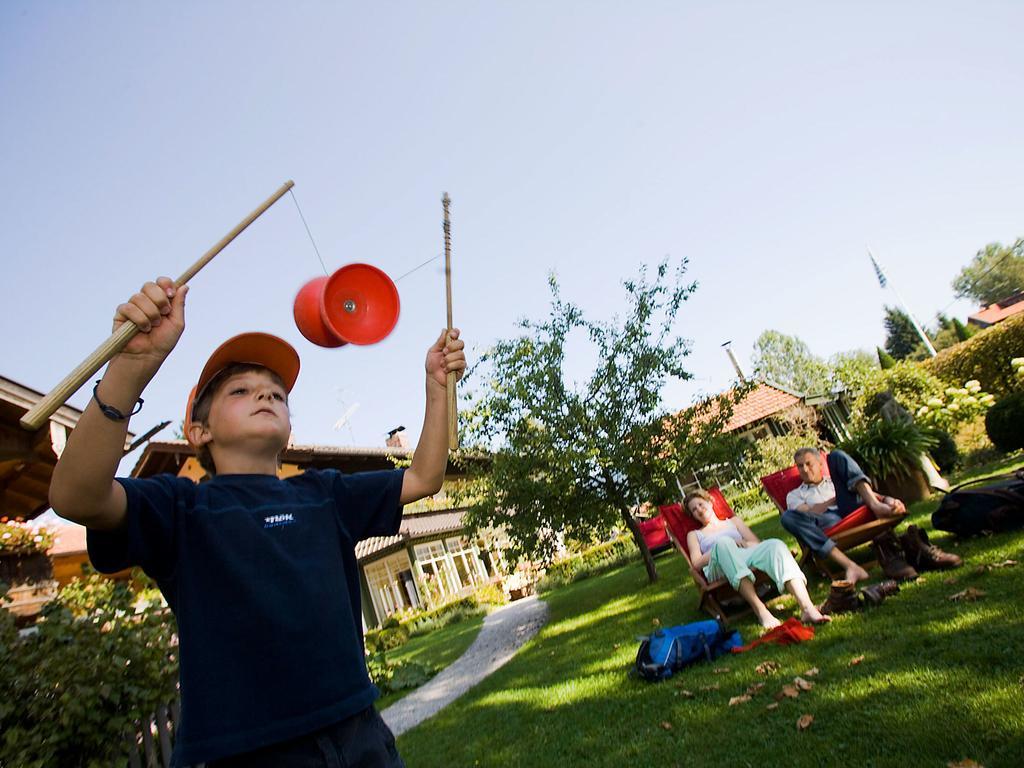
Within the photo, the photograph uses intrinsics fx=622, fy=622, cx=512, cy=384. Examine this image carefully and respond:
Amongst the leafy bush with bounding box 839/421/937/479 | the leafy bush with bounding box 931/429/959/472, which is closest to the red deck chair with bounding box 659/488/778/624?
the leafy bush with bounding box 839/421/937/479

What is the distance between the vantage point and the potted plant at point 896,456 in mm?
9188

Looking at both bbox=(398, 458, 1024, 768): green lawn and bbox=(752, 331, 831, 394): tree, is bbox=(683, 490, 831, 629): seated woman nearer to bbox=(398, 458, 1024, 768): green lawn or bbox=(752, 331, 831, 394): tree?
bbox=(398, 458, 1024, 768): green lawn

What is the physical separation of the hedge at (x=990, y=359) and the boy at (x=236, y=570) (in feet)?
66.5

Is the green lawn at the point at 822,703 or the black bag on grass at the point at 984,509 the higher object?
the black bag on grass at the point at 984,509

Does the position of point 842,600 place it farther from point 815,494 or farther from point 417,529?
point 417,529

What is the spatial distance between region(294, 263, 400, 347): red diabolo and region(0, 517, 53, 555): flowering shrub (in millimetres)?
7004

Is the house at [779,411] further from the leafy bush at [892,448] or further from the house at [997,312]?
the house at [997,312]

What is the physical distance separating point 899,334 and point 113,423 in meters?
86.2

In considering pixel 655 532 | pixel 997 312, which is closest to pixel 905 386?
pixel 655 532

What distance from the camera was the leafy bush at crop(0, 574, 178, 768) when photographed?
330 cm

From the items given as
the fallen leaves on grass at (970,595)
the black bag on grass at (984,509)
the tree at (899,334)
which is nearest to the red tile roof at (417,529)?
the black bag on grass at (984,509)

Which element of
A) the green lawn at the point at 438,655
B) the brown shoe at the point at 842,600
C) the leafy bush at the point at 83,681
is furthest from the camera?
the green lawn at the point at 438,655

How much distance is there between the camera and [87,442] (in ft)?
4.64

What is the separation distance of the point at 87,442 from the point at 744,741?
11.4 ft
